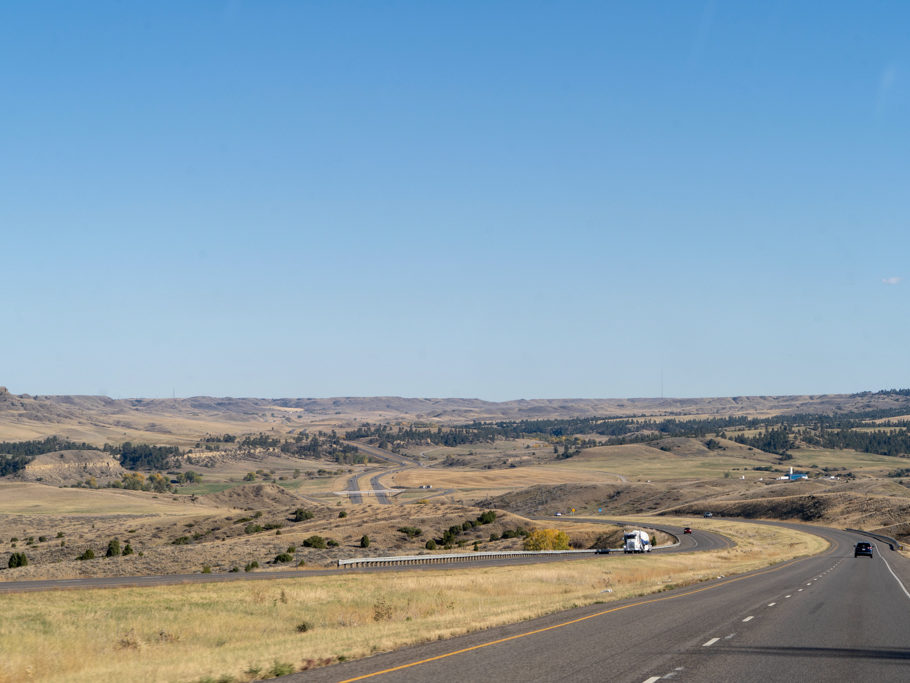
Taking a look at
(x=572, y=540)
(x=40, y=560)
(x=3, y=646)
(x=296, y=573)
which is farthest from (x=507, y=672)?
(x=572, y=540)

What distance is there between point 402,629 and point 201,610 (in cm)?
1165


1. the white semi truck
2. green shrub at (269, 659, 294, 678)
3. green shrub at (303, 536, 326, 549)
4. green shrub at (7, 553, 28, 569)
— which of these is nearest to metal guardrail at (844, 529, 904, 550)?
the white semi truck

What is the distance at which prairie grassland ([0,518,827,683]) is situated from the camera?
1864cm

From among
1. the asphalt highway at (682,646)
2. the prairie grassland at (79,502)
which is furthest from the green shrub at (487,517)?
the asphalt highway at (682,646)

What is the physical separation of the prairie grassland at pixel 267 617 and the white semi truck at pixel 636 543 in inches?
908

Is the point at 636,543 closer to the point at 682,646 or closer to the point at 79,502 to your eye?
the point at 682,646

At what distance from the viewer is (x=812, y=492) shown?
5630 inches

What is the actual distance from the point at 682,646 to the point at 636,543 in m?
55.8

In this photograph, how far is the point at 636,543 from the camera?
72.0m

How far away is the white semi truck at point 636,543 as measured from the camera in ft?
234

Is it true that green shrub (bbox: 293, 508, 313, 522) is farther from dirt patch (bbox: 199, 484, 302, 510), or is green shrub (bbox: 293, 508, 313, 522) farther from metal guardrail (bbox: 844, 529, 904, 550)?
metal guardrail (bbox: 844, 529, 904, 550)

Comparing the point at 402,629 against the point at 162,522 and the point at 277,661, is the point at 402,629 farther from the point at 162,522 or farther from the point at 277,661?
the point at 162,522

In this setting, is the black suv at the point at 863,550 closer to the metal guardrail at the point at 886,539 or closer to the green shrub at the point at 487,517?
the metal guardrail at the point at 886,539

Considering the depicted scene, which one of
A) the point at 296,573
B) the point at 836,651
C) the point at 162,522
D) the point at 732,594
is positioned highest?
the point at 836,651
